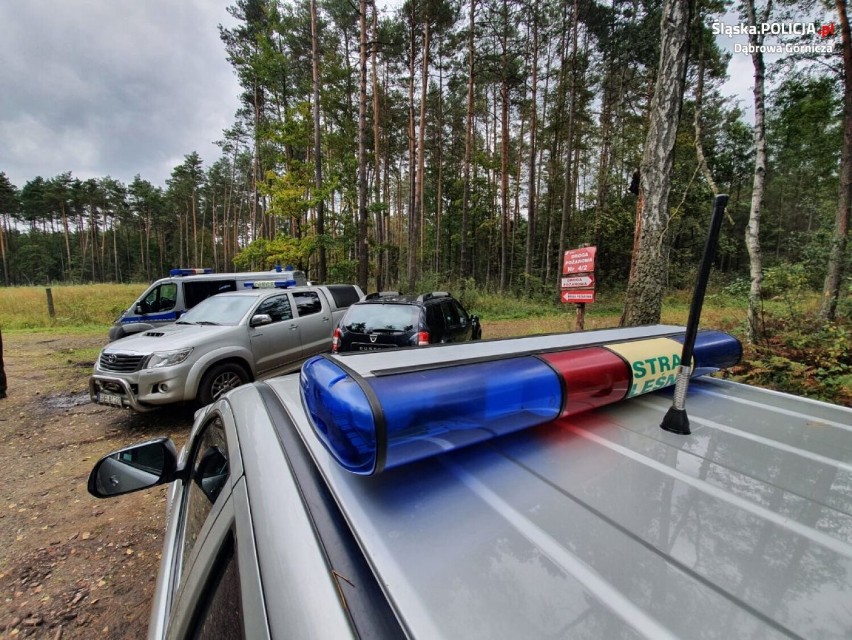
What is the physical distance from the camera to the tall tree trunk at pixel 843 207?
→ 25.0 ft

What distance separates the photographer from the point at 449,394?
882 millimetres

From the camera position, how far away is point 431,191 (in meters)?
30.2

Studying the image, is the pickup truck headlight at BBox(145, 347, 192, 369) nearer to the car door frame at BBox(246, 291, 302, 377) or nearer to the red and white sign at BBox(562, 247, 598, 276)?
the car door frame at BBox(246, 291, 302, 377)

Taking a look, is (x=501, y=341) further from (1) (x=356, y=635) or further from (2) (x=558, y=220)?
(2) (x=558, y=220)

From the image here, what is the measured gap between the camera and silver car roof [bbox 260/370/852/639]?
22.1 inches

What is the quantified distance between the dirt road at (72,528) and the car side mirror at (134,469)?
1431mm

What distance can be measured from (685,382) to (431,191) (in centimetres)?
3108

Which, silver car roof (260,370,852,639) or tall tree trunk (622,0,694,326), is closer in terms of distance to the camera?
silver car roof (260,370,852,639)

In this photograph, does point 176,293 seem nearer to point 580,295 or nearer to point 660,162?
point 580,295

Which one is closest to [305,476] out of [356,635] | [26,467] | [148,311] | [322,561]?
[322,561]

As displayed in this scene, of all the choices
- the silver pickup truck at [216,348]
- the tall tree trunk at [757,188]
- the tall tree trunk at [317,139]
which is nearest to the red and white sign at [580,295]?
the tall tree trunk at [757,188]

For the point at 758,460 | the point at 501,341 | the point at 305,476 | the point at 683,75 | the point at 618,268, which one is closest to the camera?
the point at 305,476

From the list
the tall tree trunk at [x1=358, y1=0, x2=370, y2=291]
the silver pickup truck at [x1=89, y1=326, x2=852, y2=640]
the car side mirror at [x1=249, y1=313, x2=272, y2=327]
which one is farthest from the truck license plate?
the tall tree trunk at [x1=358, y1=0, x2=370, y2=291]

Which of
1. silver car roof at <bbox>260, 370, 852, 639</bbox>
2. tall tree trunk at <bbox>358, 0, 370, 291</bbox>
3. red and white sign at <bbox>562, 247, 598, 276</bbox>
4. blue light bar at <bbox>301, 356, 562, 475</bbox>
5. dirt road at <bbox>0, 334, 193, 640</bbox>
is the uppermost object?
tall tree trunk at <bbox>358, 0, 370, 291</bbox>
